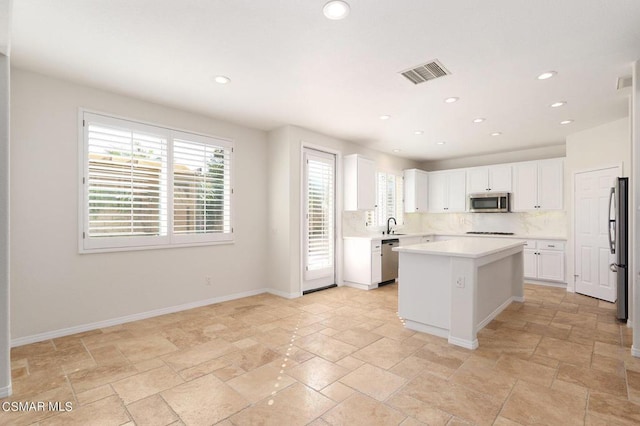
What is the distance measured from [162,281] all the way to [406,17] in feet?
13.1

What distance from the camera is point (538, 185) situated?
6215 mm

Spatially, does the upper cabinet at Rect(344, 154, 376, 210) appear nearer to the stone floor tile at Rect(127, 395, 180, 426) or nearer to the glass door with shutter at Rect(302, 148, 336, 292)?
the glass door with shutter at Rect(302, 148, 336, 292)

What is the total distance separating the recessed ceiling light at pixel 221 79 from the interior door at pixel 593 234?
5.51 m

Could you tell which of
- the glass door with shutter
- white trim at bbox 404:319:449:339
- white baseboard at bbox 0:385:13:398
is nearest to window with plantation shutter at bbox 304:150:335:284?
the glass door with shutter

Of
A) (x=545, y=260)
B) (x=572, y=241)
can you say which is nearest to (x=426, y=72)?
(x=572, y=241)

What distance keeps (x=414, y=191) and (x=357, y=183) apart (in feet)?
7.51

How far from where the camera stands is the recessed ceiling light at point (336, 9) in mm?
2121

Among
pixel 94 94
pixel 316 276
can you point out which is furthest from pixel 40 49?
pixel 316 276

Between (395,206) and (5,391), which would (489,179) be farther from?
(5,391)

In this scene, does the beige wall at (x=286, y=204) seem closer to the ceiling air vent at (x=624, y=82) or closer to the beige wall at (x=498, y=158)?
the ceiling air vent at (x=624, y=82)

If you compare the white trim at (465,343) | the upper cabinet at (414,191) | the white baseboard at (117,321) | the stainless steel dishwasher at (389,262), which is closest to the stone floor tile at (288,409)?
the white trim at (465,343)

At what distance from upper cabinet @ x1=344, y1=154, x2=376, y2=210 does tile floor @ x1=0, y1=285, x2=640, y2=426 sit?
2.36 m

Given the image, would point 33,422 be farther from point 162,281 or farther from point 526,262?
point 526,262

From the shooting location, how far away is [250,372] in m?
2.63
